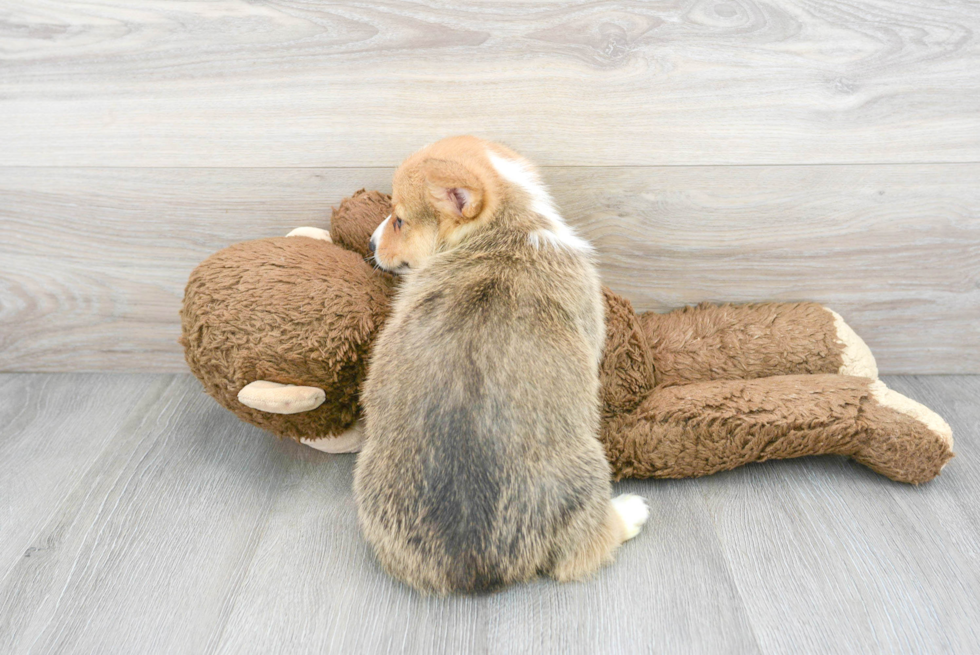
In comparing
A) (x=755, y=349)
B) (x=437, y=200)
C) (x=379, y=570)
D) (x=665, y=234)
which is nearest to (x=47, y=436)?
(x=379, y=570)

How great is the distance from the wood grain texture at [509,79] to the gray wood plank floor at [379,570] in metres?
0.66

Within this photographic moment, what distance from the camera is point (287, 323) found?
1256 mm

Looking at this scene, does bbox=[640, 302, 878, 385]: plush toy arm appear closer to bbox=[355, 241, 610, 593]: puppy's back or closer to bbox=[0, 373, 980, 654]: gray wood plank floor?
bbox=[0, 373, 980, 654]: gray wood plank floor

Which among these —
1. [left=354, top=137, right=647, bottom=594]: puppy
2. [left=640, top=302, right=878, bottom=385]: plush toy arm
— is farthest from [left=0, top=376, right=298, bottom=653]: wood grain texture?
[left=640, top=302, right=878, bottom=385]: plush toy arm

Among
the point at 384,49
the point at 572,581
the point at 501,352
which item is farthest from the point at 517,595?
the point at 384,49

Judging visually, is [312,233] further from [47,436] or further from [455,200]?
[47,436]

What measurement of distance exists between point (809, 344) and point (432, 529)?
90 centimetres

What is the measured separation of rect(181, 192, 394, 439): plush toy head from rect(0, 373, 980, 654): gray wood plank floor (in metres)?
0.18

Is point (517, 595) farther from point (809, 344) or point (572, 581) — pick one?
point (809, 344)

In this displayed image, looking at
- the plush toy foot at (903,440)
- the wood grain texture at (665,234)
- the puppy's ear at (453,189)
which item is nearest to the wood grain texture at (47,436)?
the wood grain texture at (665,234)

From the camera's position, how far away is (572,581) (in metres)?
1.15

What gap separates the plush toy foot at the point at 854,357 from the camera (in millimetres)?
1462

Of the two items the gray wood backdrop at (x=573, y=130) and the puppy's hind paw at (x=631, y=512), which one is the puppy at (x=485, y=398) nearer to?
the puppy's hind paw at (x=631, y=512)

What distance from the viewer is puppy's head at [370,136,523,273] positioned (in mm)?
1185
